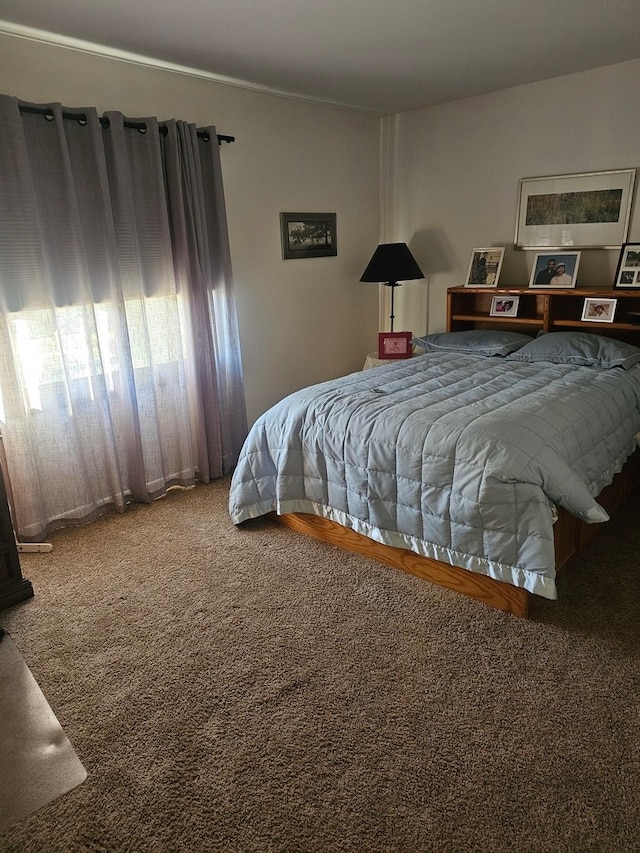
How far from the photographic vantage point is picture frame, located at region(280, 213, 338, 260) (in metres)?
4.09

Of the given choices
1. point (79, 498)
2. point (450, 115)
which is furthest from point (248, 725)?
point (450, 115)

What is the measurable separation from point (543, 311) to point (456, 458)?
6.86 ft

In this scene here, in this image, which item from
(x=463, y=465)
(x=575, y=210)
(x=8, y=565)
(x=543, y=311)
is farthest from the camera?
(x=543, y=311)

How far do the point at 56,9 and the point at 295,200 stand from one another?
1.90 meters

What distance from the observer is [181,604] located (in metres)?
2.44

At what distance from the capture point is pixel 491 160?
4133 millimetres

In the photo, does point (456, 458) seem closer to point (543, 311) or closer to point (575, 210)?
point (543, 311)

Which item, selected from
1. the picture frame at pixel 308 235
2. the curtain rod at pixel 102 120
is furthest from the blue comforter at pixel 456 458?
the curtain rod at pixel 102 120

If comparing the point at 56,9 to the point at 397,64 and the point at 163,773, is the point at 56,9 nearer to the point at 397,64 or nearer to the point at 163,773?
the point at 397,64

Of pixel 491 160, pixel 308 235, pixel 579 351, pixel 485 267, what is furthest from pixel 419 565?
pixel 491 160

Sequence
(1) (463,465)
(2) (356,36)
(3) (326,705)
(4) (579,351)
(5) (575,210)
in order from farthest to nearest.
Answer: (5) (575,210) < (4) (579,351) < (2) (356,36) < (1) (463,465) < (3) (326,705)

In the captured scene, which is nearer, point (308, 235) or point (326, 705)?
point (326, 705)

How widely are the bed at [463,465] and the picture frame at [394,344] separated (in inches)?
32.5

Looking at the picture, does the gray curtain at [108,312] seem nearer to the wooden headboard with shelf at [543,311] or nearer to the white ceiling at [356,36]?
the white ceiling at [356,36]
